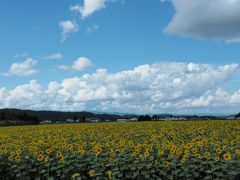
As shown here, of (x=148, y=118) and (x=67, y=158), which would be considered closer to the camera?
(x=67, y=158)

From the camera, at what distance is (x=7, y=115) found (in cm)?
6925

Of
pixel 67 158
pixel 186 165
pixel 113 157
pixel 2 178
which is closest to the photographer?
pixel 186 165

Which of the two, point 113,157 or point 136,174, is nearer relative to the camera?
point 136,174

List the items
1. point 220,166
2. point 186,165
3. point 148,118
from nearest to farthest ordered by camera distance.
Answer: point 220,166, point 186,165, point 148,118

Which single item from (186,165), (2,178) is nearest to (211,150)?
(186,165)

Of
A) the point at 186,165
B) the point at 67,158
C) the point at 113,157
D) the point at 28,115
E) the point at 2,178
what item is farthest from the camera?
the point at 28,115

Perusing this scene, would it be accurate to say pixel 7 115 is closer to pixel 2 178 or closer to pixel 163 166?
pixel 2 178

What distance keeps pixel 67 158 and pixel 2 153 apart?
2.88 metres

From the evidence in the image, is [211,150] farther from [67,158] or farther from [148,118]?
[148,118]

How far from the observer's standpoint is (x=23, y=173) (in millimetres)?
11055

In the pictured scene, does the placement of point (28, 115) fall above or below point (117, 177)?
above

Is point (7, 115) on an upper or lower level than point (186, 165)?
upper

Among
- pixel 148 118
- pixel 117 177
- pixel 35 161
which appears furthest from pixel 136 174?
pixel 148 118

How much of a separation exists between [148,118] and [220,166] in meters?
41.2
